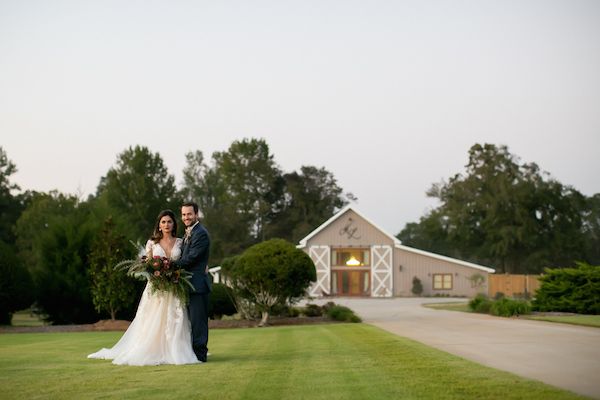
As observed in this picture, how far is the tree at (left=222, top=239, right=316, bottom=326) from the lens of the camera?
2147 cm

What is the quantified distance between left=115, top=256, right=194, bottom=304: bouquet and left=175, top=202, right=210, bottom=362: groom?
0.31 ft

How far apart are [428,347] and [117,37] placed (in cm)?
1980

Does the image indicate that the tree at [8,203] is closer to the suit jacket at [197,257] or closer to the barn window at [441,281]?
the barn window at [441,281]

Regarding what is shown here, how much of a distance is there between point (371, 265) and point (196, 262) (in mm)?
42424

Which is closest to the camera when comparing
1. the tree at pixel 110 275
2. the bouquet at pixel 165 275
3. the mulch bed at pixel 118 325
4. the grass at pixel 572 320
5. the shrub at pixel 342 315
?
the bouquet at pixel 165 275

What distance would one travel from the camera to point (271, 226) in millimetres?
70000

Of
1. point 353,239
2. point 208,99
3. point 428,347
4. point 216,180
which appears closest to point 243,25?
point 208,99

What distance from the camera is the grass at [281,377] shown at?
22.1 ft

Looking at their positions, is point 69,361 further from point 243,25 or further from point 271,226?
point 271,226

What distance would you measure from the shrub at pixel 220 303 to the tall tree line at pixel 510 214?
3986cm

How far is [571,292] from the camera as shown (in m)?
24.4

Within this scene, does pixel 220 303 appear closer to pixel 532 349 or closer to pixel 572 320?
pixel 572 320

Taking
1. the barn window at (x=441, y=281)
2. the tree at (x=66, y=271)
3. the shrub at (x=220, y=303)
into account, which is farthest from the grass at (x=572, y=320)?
the barn window at (x=441, y=281)

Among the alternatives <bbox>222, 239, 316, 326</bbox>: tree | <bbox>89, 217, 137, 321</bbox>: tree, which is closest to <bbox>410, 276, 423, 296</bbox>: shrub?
<bbox>222, 239, 316, 326</bbox>: tree
